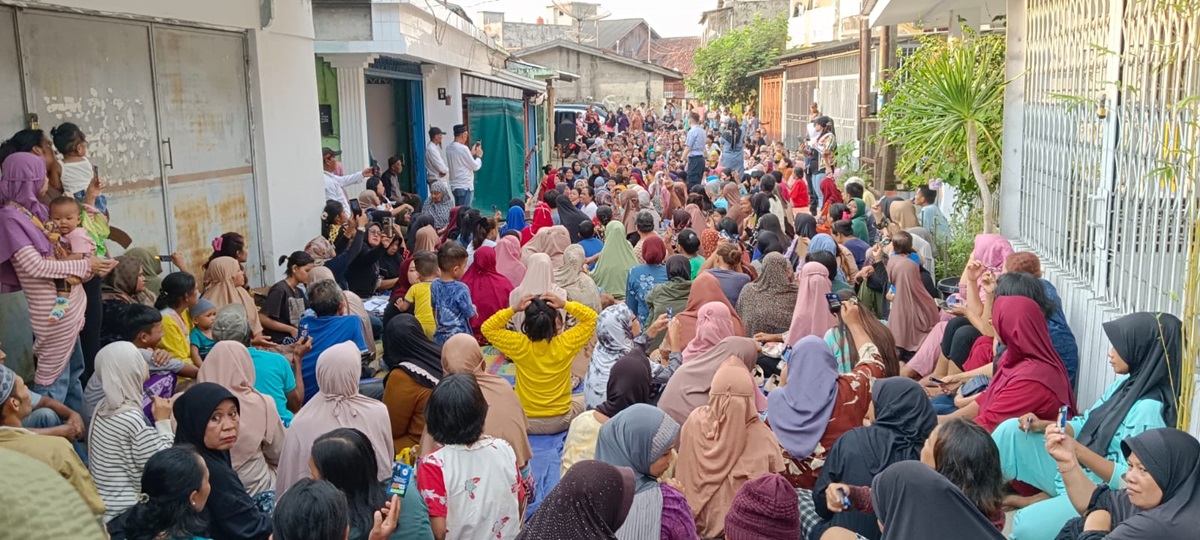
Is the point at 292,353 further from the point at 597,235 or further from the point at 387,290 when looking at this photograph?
the point at 597,235

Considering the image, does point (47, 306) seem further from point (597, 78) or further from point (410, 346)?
point (597, 78)

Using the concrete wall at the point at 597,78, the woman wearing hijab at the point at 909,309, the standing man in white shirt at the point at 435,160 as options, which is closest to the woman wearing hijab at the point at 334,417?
the woman wearing hijab at the point at 909,309

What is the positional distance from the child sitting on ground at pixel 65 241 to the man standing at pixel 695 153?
11.9 meters

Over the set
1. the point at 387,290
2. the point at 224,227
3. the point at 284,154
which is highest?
the point at 284,154

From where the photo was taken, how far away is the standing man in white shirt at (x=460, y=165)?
1330 cm

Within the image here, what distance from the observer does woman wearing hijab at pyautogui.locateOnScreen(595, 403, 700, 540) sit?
3508 millimetres

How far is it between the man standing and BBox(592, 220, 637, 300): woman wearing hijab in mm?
7511

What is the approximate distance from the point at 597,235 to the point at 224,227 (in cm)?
384

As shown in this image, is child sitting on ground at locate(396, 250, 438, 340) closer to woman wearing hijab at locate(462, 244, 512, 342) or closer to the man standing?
woman wearing hijab at locate(462, 244, 512, 342)

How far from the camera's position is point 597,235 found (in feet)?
33.5

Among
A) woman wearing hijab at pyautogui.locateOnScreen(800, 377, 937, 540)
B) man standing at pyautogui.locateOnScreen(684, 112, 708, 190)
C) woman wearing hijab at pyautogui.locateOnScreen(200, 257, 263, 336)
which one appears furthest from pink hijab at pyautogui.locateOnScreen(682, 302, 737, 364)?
man standing at pyautogui.locateOnScreen(684, 112, 708, 190)

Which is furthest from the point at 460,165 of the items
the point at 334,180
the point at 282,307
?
the point at 282,307

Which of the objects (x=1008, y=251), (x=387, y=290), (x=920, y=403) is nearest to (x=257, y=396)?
(x=920, y=403)

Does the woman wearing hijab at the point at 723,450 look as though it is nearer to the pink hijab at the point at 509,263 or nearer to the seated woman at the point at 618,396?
the seated woman at the point at 618,396
